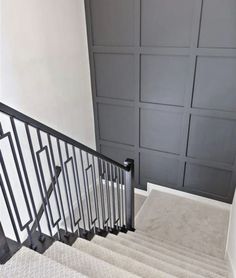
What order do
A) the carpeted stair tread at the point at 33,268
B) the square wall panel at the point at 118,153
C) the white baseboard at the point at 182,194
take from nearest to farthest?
the carpeted stair tread at the point at 33,268
the white baseboard at the point at 182,194
the square wall panel at the point at 118,153

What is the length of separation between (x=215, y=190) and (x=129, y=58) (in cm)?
199

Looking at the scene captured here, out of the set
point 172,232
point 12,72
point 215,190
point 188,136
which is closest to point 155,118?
point 188,136

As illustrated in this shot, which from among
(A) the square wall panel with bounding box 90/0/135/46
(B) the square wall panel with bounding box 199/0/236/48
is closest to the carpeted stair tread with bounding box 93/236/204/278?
(B) the square wall panel with bounding box 199/0/236/48

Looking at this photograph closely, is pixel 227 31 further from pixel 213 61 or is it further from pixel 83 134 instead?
pixel 83 134

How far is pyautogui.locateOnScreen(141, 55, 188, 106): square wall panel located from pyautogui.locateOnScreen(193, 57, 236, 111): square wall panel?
0.17m

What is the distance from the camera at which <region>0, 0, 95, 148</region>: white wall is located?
2.25 metres

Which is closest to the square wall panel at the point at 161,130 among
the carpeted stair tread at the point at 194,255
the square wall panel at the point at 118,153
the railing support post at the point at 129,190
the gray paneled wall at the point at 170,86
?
the gray paneled wall at the point at 170,86

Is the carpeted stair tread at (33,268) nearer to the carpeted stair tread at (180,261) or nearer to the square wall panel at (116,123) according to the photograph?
the carpeted stair tread at (180,261)

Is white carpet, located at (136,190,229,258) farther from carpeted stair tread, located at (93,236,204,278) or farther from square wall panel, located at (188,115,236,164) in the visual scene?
carpeted stair tread, located at (93,236,204,278)

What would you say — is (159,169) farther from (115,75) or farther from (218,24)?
(218,24)

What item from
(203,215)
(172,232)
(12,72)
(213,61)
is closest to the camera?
(12,72)

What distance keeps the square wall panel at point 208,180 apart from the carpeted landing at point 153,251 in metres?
0.24

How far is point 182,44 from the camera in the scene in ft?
8.82

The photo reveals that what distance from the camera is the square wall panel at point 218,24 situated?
238 cm
